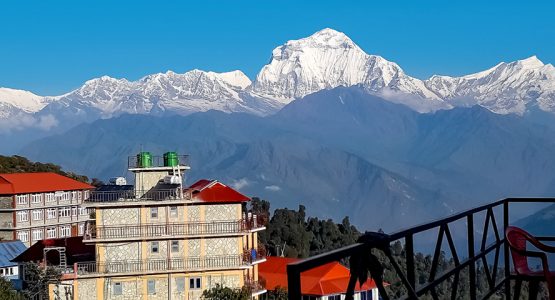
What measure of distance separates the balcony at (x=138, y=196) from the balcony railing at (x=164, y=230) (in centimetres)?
106

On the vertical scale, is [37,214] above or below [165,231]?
above

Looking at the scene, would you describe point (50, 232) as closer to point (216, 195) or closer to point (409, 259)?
point (216, 195)

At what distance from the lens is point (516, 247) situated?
309 inches

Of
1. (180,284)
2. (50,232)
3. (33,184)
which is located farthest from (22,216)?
(180,284)

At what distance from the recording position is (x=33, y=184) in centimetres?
5816

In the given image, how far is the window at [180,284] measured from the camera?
34.3m

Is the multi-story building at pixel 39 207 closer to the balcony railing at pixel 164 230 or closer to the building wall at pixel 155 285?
the balcony railing at pixel 164 230

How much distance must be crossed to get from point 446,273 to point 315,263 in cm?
254

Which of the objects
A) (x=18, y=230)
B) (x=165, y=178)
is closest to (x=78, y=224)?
(x=18, y=230)

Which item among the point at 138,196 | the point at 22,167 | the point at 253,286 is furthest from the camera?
the point at 22,167

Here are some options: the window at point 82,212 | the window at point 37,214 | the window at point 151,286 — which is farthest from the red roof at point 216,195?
the window at point 82,212

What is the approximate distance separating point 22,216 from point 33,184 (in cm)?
276

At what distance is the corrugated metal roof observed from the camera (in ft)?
142

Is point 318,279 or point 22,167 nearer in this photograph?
point 318,279
